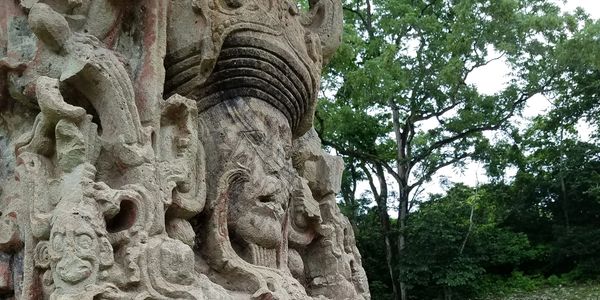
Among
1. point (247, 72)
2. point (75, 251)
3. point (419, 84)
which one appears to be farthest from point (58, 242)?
point (419, 84)

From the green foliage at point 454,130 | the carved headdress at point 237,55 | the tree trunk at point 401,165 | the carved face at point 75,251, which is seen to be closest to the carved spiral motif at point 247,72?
the carved headdress at point 237,55

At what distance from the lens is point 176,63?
424cm

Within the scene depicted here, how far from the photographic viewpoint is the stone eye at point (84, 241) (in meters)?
3.07

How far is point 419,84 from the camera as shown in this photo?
53.5ft

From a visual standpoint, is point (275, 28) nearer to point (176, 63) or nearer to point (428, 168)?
point (176, 63)

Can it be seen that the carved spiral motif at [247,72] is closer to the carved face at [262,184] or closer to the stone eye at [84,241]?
the carved face at [262,184]

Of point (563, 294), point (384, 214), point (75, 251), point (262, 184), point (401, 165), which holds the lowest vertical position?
point (75, 251)

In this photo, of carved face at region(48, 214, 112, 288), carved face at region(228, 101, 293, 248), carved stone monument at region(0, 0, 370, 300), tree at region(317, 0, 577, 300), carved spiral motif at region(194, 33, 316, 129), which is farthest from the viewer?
tree at region(317, 0, 577, 300)

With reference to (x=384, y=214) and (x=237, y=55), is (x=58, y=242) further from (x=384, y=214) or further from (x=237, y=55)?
(x=384, y=214)

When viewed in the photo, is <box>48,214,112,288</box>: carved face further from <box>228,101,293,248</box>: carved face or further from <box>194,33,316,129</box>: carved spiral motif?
<box>194,33,316,129</box>: carved spiral motif

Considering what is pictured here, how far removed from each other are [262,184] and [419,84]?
40.9ft

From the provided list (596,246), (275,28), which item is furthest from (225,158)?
(596,246)

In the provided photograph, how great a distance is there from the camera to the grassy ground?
16.2m

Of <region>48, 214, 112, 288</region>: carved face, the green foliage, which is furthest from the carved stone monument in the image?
the green foliage
